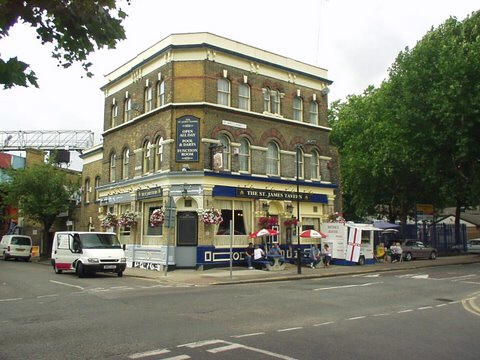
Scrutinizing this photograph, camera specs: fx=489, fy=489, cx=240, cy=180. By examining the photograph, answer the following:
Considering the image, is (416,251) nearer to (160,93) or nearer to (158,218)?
(158,218)

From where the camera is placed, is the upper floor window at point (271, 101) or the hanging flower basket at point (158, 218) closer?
the hanging flower basket at point (158, 218)

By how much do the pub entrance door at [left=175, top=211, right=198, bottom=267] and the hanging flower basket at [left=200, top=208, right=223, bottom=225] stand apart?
2.78ft

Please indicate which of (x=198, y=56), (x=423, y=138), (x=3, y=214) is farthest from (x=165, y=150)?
(x=3, y=214)

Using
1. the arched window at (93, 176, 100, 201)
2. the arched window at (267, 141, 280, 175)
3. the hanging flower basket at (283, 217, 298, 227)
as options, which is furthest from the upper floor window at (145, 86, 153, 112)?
the hanging flower basket at (283, 217, 298, 227)

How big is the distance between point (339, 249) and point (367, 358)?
22215 millimetres

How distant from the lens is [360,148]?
41.9 meters

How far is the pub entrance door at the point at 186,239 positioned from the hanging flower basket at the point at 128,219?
3.80 metres

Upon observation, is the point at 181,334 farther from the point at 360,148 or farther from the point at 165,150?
the point at 360,148

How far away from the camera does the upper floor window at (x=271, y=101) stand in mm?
28766

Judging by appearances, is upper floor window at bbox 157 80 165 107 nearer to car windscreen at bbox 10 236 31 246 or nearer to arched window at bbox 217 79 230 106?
arched window at bbox 217 79 230 106

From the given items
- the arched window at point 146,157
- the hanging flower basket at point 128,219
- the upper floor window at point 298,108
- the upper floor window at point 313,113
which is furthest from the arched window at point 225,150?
the upper floor window at point 313,113

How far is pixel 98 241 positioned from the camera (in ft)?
71.9

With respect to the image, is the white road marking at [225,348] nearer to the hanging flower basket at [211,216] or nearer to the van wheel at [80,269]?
the van wheel at [80,269]

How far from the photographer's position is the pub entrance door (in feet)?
81.3
